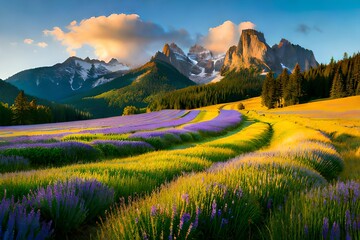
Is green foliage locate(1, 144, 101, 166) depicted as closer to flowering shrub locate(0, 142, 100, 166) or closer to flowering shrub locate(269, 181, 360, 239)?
flowering shrub locate(0, 142, 100, 166)

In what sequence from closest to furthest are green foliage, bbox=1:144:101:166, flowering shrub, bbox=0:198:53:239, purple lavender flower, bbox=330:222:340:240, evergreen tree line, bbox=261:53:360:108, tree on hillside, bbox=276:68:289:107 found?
purple lavender flower, bbox=330:222:340:240 → flowering shrub, bbox=0:198:53:239 → green foliage, bbox=1:144:101:166 → evergreen tree line, bbox=261:53:360:108 → tree on hillside, bbox=276:68:289:107

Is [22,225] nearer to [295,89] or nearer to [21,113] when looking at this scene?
[21,113]

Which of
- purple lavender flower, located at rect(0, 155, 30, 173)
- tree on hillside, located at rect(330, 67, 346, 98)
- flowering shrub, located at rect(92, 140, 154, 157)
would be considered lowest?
flowering shrub, located at rect(92, 140, 154, 157)

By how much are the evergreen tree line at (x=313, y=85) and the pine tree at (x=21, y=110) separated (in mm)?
87734

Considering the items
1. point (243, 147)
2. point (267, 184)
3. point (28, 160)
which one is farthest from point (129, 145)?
point (267, 184)

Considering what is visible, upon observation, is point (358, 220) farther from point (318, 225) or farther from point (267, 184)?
point (267, 184)

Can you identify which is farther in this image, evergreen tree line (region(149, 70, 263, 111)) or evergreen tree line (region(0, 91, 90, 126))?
evergreen tree line (region(149, 70, 263, 111))

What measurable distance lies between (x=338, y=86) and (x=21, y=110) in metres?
113

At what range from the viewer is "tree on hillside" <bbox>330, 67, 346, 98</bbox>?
95.9 m

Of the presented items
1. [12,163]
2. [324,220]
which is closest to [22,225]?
[324,220]

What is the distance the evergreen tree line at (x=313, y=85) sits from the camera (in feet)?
316

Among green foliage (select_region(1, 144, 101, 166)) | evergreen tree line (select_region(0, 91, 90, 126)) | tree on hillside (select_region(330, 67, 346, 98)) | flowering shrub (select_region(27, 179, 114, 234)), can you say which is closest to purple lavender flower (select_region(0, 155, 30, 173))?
green foliage (select_region(1, 144, 101, 166))

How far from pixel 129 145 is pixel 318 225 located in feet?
46.1

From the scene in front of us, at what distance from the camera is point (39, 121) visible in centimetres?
8394
